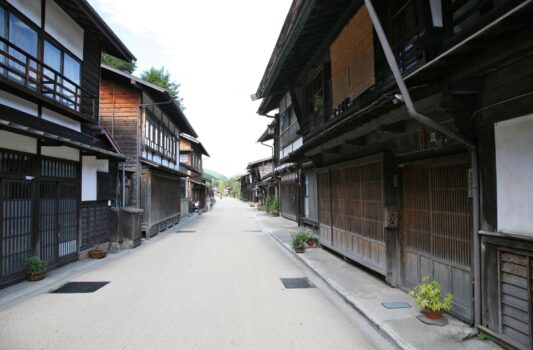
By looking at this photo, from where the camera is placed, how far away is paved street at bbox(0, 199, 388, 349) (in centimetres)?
491

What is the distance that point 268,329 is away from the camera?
539 centimetres

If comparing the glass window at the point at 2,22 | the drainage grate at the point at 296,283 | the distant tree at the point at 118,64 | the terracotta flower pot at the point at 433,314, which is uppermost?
the distant tree at the point at 118,64

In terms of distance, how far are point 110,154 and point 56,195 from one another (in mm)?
2381

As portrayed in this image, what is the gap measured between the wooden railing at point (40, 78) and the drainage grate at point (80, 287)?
4.71 meters

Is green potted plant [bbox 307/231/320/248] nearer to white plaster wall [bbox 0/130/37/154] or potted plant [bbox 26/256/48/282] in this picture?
potted plant [bbox 26/256/48/282]

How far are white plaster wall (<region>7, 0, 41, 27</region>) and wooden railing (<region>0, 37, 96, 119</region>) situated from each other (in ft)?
3.49

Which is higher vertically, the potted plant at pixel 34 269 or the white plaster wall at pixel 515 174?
the white plaster wall at pixel 515 174

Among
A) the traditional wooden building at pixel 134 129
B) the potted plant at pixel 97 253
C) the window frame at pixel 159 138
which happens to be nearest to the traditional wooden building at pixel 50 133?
the potted plant at pixel 97 253

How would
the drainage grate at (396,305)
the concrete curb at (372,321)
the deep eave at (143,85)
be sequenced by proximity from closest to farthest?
the concrete curb at (372,321) < the drainage grate at (396,305) < the deep eave at (143,85)

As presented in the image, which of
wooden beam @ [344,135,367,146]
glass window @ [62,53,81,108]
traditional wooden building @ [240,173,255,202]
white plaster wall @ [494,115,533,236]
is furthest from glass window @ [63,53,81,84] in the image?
traditional wooden building @ [240,173,255,202]

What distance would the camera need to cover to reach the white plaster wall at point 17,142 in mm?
7773

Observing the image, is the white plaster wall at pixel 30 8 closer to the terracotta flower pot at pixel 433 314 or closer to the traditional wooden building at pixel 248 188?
the terracotta flower pot at pixel 433 314

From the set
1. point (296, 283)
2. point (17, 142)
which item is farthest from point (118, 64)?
point (296, 283)

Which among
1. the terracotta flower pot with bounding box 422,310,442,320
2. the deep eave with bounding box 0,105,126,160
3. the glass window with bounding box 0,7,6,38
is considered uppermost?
the glass window with bounding box 0,7,6,38
